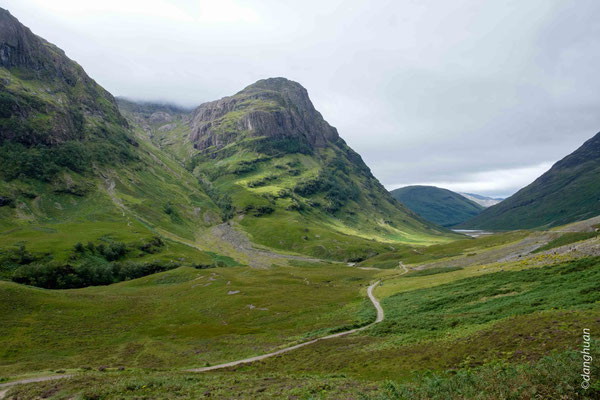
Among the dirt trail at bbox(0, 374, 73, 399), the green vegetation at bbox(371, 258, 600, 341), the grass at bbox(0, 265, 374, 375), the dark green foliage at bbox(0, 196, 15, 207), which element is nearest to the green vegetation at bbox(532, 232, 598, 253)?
the green vegetation at bbox(371, 258, 600, 341)

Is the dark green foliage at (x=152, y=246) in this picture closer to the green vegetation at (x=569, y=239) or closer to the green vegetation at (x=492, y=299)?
the green vegetation at (x=492, y=299)

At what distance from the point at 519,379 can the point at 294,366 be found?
26.8 m

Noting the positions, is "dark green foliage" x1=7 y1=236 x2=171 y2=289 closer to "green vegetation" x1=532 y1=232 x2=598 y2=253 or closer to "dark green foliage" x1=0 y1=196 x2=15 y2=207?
"dark green foliage" x1=0 y1=196 x2=15 y2=207

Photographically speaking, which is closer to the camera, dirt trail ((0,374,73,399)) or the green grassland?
the green grassland

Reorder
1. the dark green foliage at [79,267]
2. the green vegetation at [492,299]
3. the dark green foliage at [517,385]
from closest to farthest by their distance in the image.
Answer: the dark green foliage at [517,385], the green vegetation at [492,299], the dark green foliage at [79,267]

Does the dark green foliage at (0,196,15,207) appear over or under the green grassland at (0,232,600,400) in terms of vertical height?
over

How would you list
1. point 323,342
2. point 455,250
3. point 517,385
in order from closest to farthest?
point 517,385
point 323,342
point 455,250

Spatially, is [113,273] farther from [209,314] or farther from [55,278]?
[209,314]

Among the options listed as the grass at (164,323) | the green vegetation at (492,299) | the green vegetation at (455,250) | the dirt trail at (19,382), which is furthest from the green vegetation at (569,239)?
the dirt trail at (19,382)

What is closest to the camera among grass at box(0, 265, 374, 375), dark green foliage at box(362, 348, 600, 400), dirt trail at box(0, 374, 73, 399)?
dark green foliage at box(362, 348, 600, 400)

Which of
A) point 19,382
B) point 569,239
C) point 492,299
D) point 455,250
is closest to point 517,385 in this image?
point 492,299

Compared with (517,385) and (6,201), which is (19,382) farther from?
(6,201)

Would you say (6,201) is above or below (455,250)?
above

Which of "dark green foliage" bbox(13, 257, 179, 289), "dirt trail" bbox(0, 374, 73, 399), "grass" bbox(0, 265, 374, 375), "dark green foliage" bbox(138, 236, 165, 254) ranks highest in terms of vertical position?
"dark green foliage" bbox(138, 236, 165, 254)
